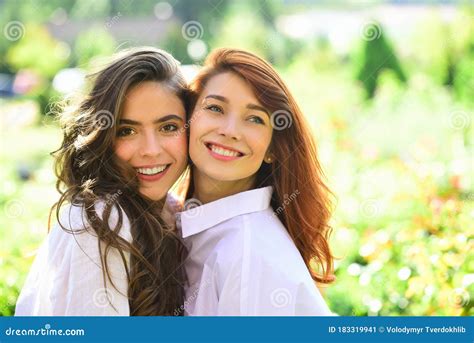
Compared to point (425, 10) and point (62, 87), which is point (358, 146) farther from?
point (425, 10)

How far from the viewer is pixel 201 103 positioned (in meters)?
2.65

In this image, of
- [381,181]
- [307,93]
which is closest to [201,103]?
[381,181]

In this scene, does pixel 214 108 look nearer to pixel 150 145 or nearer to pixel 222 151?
pixel 222 151

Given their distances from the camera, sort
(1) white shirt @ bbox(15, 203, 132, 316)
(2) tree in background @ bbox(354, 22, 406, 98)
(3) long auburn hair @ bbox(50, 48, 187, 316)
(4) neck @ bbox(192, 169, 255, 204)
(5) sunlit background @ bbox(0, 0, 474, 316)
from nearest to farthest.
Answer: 1. (1) white shirt @ bbox(15, 203, 132, 316)
2. (3) long auburn hair @ bbox(50, 48, 187, 316)
3. (4) neck @ bbox(192, 169, 255, 204)
4. (5) sunlit background @ bbox(0, 0, 474, 316)
5. (2) tree in background @ bbox(354, 22, 406, 98)

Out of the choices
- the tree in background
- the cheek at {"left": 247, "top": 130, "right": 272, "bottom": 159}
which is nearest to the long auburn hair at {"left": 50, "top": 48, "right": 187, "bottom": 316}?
the cheek at {"left": 247, "top": 130, "right": 272, "bottom": 159}

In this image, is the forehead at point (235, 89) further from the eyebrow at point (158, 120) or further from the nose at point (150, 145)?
the nose at point (150, 145)

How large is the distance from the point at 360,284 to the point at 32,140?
4552 mm

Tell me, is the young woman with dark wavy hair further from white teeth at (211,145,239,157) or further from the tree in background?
the tree in background

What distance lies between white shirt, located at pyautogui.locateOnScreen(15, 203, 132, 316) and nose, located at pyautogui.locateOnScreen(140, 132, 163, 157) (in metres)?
0.27

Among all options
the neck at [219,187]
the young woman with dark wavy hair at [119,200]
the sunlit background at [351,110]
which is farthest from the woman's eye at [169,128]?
the sunlit background at [351,110]

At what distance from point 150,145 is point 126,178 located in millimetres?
170

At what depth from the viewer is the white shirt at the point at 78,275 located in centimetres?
228

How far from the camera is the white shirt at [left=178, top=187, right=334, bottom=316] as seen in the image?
235cm

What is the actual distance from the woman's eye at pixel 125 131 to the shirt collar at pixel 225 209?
1.36ft
